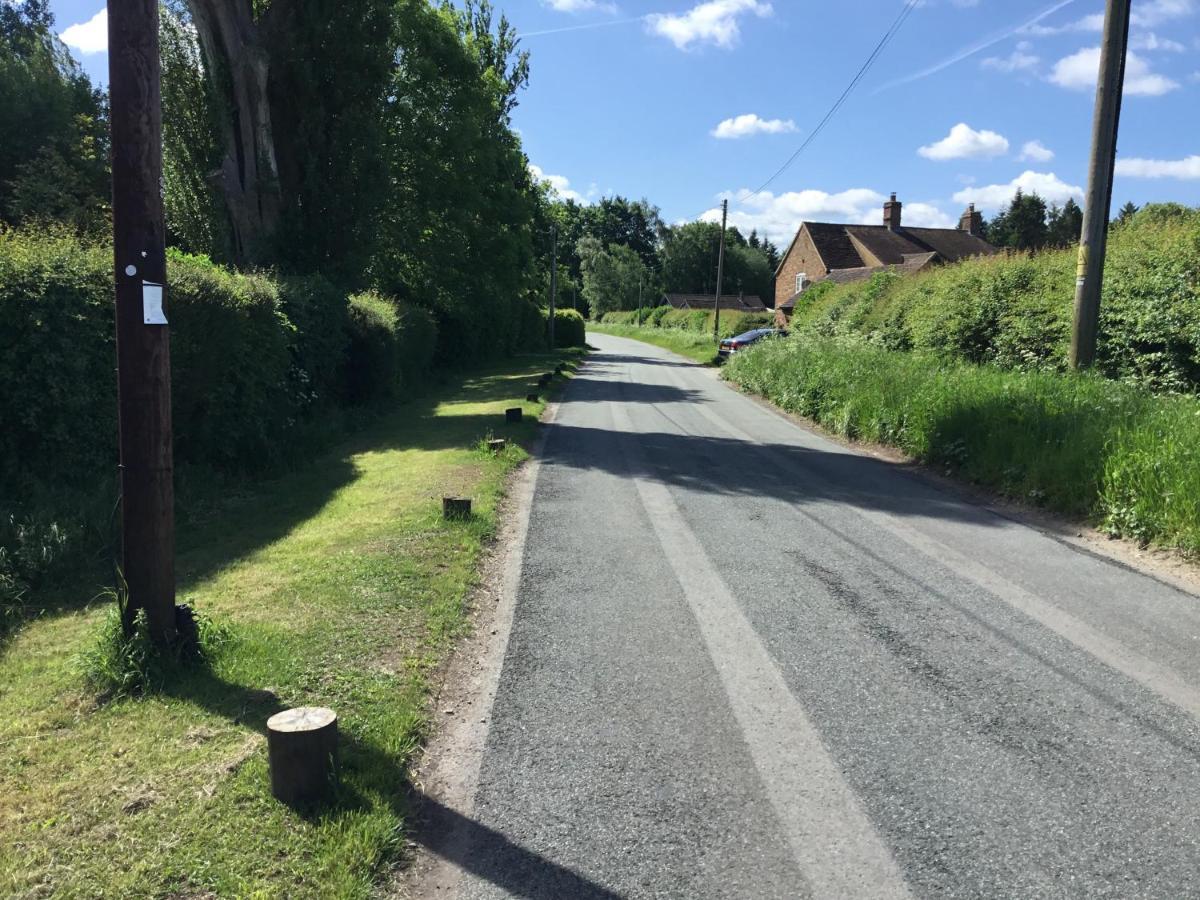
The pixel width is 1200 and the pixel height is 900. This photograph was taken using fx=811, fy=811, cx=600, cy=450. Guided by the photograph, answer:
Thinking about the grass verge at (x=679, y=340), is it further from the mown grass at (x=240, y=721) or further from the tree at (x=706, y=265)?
the mown grass at (x=240, y=721)

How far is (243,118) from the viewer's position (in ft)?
53.3

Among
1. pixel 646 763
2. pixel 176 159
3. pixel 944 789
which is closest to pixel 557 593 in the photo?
pixel 646 763

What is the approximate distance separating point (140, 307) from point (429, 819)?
2736 millimetres

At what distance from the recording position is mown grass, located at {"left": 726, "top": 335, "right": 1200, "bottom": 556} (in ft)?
23.4

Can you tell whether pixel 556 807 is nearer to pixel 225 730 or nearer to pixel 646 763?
pixel 646 763

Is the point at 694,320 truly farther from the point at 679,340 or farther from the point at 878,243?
the point at 878,243

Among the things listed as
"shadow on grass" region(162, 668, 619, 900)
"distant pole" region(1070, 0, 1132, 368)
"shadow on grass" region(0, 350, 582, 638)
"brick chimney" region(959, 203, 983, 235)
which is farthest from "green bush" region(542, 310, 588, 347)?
"shadow on grass" region(162, 668, 619, 900)

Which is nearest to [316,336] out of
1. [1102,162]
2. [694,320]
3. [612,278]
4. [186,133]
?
[186,133]

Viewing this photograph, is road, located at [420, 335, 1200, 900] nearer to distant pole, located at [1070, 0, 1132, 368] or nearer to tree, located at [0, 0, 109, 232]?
distant pole, located at [1070, 0, 1132, 368]

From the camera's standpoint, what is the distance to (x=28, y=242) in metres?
7.29

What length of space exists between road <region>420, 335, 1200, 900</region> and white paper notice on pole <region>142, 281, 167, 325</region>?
252 cm

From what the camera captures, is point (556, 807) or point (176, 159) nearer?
point (556, 807)

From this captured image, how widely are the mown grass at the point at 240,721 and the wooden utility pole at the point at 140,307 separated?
594 millimetres

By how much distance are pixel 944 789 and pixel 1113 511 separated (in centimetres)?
532
